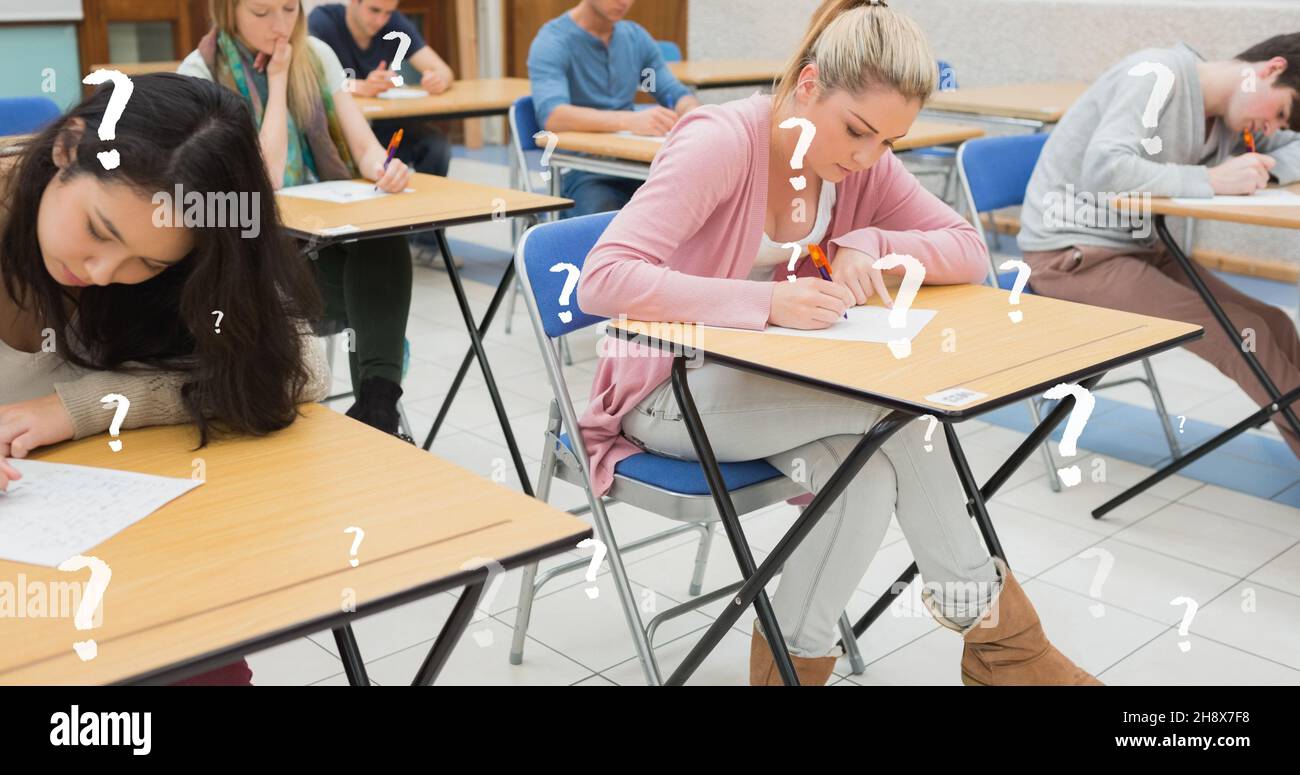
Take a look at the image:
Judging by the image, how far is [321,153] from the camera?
2.96 metres

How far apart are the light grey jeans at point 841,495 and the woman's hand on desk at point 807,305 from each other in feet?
0.30

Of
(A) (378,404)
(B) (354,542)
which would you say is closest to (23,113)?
(A) (378,404)

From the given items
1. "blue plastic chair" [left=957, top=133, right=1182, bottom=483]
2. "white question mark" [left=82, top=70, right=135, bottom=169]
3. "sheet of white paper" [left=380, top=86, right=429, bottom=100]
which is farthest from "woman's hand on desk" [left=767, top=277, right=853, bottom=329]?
"sheet of white paper" [left=380, top=86, right=429, bottom=100]

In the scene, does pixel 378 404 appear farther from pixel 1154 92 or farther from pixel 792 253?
pixel 1154 92

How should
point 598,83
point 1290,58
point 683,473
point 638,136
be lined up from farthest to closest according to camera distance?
point 598,83 → point 638,136 → point 1290,58 → point 683,473

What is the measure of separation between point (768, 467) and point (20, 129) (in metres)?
2.01

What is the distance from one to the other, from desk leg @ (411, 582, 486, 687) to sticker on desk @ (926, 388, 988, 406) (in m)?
0.57

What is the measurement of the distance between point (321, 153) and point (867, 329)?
1717 millimetres

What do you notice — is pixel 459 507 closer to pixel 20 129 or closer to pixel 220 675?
pixel 220 675

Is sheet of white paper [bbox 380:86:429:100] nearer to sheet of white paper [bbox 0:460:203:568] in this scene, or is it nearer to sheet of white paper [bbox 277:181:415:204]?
sheet of white paper [bbox 277:181:415:204]

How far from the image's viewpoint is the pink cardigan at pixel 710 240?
5.54 ft

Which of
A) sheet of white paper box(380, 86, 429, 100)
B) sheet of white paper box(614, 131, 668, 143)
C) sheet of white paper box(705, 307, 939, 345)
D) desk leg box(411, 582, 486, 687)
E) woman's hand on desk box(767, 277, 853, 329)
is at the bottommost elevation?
desk leg box(411, 582, 486, 687)

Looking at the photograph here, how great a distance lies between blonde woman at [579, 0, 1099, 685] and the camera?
1682mm

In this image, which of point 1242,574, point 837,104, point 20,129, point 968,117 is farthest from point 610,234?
point 968,117
